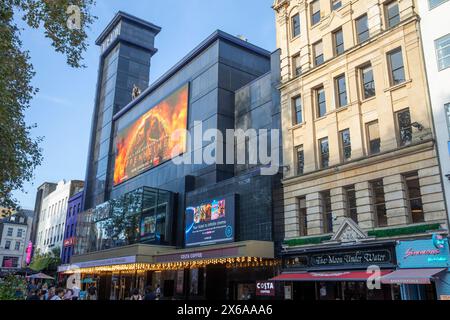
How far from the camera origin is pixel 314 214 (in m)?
24.1

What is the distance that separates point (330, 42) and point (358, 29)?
6.37ft

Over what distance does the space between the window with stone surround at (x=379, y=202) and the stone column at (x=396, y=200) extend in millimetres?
610

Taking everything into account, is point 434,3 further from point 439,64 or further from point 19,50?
point 19,50

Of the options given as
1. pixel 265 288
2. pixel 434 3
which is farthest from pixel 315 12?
pixel 265 288

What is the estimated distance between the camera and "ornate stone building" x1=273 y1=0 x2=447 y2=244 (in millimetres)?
19703

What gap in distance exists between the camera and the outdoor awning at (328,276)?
19.7m

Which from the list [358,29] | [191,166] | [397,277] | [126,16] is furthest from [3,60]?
[126,16]

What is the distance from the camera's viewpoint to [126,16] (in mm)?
61188

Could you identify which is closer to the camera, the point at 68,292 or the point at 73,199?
the point at 68,292

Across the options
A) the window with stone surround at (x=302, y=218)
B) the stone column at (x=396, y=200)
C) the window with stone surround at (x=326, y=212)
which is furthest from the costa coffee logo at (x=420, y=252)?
the window with stone surround at (x=302, y=218)

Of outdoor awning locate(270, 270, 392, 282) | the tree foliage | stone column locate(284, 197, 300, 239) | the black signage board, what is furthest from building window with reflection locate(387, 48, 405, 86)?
the tree foliage

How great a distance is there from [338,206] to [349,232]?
1.70m

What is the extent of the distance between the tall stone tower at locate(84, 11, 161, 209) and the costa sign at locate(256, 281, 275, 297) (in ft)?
111

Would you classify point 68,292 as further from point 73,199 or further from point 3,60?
point 73,199
